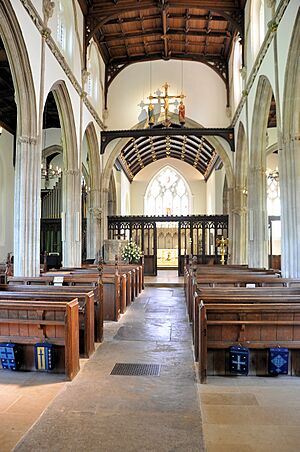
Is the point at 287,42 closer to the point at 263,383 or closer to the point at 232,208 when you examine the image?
the point at 263,383

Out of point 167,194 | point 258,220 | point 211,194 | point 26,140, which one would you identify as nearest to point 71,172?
point 26,140

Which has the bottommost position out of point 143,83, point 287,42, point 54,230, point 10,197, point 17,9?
point 54,230

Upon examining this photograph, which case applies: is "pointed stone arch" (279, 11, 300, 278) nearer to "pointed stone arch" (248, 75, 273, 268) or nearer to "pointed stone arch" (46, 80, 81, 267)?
"pointed stone arch" (248, 75, 273, 268)

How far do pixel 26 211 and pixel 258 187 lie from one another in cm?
641

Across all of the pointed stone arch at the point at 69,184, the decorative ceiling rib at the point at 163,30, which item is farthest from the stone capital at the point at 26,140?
the decorative ceiling rib at the point at 163,30

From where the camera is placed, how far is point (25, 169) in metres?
8.04

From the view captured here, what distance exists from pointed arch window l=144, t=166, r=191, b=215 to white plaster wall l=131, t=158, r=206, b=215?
0.97 ft

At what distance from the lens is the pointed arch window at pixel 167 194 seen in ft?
Result: 87.2

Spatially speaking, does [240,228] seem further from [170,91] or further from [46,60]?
[46,60]

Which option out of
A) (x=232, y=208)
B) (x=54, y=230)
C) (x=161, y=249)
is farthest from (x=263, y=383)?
(x=161, y=249)

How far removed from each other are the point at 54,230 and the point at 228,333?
44.9 ft

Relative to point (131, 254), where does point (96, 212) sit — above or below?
above

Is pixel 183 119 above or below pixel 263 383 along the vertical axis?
above

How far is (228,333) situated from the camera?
416 centimetres
